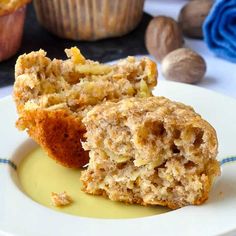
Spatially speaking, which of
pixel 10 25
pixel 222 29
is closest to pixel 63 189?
pixel 10 25

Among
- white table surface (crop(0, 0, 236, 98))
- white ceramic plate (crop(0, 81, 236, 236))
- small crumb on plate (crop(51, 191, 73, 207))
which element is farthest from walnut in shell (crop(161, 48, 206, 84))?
small crumb on plate (crop(51, 191, 73, 207))

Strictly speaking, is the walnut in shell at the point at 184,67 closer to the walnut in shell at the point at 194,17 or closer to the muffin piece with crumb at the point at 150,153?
the walnut in shell at the point at 194,17

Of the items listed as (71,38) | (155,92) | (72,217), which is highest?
(72,217)

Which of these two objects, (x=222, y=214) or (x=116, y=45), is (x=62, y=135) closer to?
(x=222, y=214)

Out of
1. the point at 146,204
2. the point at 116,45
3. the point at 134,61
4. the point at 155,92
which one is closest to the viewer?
the point at 146,204

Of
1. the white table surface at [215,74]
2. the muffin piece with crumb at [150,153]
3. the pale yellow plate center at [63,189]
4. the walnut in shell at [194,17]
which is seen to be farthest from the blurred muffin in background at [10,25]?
the muffin piece with crumb at [150,153]

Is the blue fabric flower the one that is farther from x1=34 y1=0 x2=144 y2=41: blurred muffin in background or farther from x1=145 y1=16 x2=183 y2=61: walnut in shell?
x1=34 y1=0 x2=144 y2=41: blurred muffin in background

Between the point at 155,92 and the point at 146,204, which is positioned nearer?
the point at 146,204

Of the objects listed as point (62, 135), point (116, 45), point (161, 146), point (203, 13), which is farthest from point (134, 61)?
point (203, 13)
